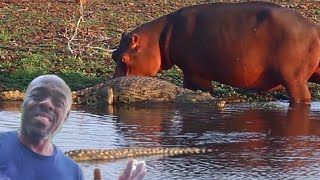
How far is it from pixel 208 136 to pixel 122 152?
1441 mm

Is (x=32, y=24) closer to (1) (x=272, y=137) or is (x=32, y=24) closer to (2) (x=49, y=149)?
(1) (x=272, y=137)

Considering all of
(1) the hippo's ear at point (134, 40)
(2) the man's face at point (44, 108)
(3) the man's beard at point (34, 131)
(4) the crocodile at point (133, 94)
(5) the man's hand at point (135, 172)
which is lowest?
(4) the crocodile at point (133, 94)

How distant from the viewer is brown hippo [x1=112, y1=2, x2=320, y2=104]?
11734 millimetres

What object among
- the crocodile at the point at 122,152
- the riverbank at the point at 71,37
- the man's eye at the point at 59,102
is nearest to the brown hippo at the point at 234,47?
the riverbank at the point at 71,37

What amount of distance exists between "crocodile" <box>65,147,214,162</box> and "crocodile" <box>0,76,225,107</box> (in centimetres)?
326

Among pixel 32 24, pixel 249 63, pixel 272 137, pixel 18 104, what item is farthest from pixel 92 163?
pixel 32 24

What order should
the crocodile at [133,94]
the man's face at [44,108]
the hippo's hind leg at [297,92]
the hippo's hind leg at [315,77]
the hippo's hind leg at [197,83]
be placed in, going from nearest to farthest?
1. the man's face at [44,108]
2. the crocodile at [133,94]
3. the hippo's hind leg at [297,92]
4. the hippo's hind leg at [197,83]
5. the hippo's hind leg at [315,77]

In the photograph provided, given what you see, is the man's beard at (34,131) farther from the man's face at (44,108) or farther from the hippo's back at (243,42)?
the hippo's back at (243,42)

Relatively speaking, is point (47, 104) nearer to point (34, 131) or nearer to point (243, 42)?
point (34, 131)

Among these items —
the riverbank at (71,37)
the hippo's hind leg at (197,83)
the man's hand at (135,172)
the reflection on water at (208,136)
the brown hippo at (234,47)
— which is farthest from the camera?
the riverbank at (71,37)

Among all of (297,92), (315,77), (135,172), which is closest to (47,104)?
(135,172)

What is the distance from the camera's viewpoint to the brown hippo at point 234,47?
11.7 m

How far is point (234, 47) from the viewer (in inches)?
469

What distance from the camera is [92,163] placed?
23.7 feet
